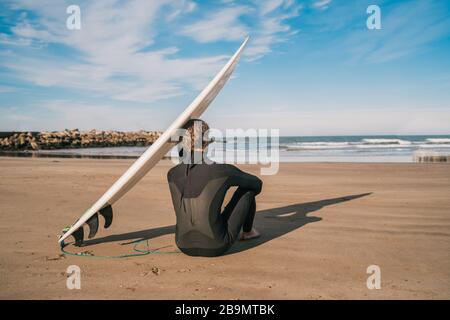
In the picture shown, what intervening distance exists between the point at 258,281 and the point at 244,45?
8.02ft

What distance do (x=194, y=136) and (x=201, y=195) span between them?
0.53 m

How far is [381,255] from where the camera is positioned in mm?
3758

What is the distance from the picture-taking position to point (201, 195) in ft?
11.0

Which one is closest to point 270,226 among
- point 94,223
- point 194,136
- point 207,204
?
point 207,204

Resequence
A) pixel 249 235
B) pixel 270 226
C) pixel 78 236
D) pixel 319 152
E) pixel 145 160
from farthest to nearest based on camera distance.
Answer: pixel 319 152, pixel 270 226, pixel 249 235, pixel 78 236, pixel 145 160

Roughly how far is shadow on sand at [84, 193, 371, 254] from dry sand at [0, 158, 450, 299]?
0.05ft

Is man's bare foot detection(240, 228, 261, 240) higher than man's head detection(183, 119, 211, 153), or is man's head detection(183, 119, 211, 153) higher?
man's head detection(183, 119, 211, 153)

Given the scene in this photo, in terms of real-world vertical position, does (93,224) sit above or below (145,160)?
below

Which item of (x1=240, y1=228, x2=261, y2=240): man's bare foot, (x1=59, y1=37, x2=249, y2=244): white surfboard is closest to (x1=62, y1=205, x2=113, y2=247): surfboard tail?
(x1=59, y1=37, x2=249, y2=244): white surfboard

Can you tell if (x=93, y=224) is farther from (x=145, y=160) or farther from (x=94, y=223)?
(x=145, y=160)

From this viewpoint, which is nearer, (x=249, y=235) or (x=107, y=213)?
Result: (x=107, y=213)

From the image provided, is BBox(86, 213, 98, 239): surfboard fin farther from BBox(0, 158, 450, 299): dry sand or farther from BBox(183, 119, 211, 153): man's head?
BBox(183, 119, 211, 153): man's head

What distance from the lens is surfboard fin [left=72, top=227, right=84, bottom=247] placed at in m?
3.88
